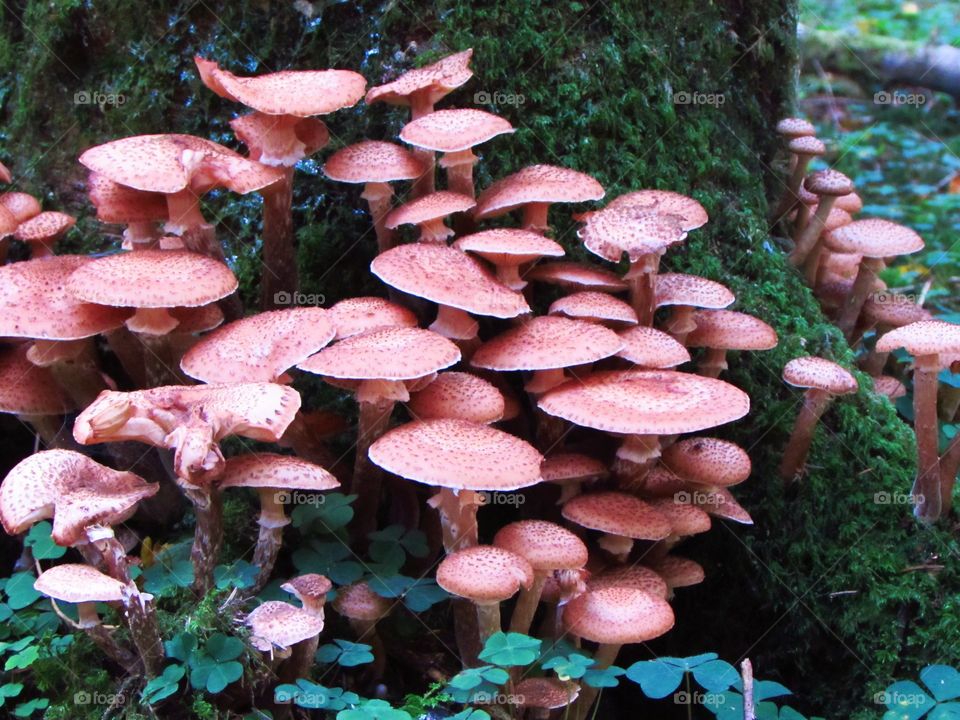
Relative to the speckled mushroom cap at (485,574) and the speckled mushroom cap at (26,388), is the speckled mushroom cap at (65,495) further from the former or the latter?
the speckled mushroom cap at (485,574)

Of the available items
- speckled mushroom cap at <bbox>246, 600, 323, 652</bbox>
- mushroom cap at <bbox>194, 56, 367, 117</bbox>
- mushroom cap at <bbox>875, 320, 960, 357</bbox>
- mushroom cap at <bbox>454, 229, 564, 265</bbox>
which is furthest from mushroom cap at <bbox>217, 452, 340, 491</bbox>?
mushroom cap at <bbox>875, 320, 960, 357</bbox>

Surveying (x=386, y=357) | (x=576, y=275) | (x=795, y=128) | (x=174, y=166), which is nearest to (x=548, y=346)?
(x=576, y=275)

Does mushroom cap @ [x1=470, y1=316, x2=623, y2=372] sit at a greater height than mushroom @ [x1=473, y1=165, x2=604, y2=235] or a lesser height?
lesser

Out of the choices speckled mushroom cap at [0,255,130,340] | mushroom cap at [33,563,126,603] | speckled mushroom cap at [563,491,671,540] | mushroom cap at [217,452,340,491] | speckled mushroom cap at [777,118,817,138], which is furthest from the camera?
speckled mushroom cap at [777,118,817,138]

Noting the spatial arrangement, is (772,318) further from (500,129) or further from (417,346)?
(417,346)

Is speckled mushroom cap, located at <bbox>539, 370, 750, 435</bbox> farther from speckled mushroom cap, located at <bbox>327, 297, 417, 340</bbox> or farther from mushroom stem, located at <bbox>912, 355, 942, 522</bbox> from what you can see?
mushroom stem, located at <bbox>912, 355, 942, 522</bbox>

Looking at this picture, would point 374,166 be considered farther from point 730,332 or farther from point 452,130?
point 730,332

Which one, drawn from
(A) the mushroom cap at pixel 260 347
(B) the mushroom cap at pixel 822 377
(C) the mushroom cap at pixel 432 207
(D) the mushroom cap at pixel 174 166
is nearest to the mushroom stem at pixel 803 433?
(B) the mushroom cap at pixel 822 377
